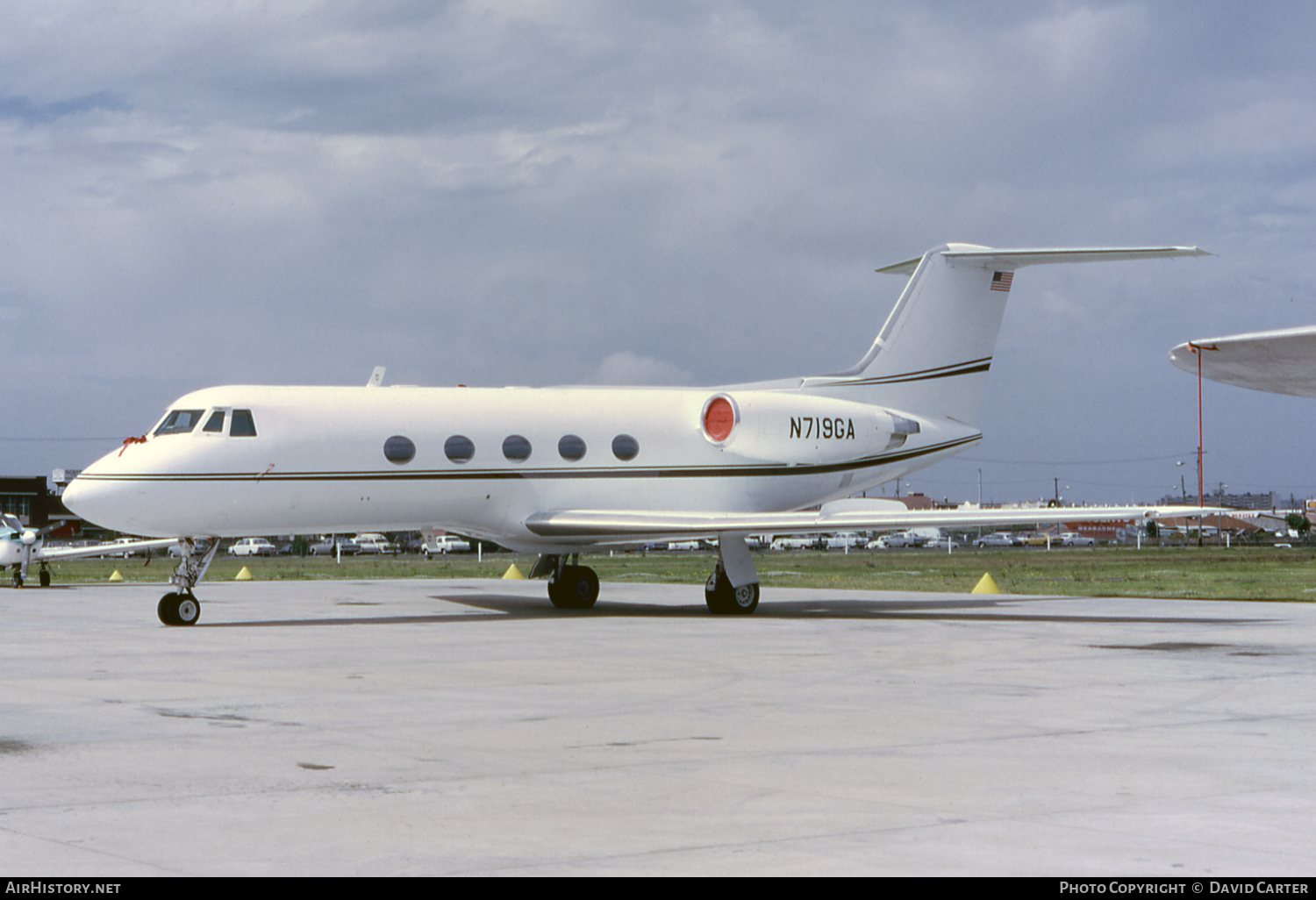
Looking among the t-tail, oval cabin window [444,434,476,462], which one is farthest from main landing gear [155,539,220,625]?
the t-tail

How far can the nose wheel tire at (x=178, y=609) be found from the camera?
59.7 ft

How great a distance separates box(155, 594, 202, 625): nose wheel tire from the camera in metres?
18.2

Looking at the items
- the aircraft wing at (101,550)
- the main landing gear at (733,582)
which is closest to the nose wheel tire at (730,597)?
the main landing gear at (733,582)

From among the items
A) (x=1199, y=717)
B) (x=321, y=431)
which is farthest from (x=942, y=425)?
(x=1199, y=717)

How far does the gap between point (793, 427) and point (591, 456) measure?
3.63 metres

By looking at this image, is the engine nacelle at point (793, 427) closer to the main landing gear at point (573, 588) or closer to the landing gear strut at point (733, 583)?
the landing gear strut at point (733, 583)

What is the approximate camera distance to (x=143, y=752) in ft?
26.0

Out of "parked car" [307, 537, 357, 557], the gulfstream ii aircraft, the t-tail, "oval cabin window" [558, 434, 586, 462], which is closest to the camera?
the gulfstream ii aircraft

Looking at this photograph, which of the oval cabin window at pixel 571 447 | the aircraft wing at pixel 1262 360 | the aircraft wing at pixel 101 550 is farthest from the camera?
the aircraft wing at pixel 101 550

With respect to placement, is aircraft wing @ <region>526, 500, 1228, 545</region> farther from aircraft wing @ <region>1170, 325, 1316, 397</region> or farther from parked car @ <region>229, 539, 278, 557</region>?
parked car @ <region>229, 539, 278, 557</region>

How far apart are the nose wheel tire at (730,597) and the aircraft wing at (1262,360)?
7.60 metres

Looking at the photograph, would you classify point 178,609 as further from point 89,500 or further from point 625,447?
point 625,447

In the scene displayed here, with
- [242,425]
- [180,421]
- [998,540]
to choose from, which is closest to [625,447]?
[242,425]

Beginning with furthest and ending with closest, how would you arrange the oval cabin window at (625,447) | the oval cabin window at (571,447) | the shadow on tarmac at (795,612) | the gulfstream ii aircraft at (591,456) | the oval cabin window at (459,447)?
the oval cabin window at (625,447), the oval cabin window at (571,447), the oval cabin window at (459,447), the shadow on tarmac at (795,612), the gulfstream ii aircraft at (591,456)
